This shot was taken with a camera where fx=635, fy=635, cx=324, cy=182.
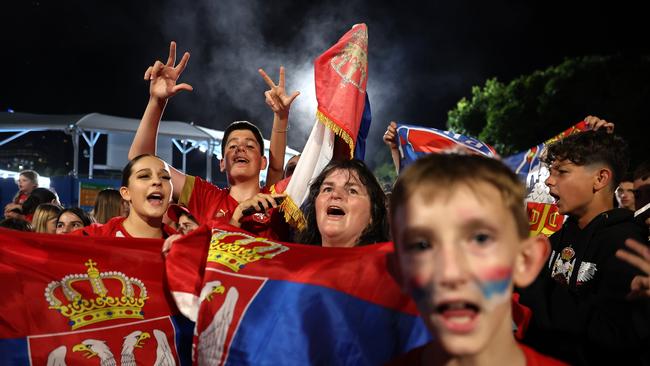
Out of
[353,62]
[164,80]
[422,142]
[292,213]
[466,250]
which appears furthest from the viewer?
[422,142]

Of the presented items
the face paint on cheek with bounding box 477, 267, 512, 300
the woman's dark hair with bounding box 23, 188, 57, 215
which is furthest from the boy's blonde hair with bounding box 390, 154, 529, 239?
the woman's dark hair with bounding box 23, 188, 57, 215

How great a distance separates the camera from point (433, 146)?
5.32 metres

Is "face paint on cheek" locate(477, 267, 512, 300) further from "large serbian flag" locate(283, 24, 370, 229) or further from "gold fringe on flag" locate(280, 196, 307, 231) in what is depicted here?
"large serbian flag" locate(283, 24, 370, 229)

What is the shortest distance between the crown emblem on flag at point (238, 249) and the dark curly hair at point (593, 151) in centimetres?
168

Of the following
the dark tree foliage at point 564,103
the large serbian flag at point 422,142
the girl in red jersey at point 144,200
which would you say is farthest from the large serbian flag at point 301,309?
the dark tree foliage at point 564,103

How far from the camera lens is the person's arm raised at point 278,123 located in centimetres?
462

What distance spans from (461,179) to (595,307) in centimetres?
109

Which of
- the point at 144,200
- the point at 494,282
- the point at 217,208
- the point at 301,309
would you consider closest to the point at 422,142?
the point at 217,208

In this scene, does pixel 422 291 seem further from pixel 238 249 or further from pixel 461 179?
pixel 238 249

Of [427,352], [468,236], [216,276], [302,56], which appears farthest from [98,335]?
[302,56]

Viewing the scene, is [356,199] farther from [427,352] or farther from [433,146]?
[433,146]

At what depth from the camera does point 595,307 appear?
2.41 m

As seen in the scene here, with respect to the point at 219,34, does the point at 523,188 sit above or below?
below

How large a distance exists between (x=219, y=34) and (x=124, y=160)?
619 inches
